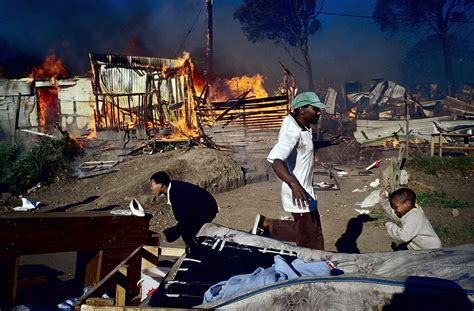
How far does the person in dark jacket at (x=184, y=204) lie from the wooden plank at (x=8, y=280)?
173cm

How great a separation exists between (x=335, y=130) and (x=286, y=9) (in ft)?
53.0

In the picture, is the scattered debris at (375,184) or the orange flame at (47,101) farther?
the orange flame at (47,101)

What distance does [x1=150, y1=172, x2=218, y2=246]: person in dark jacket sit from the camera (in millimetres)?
4789

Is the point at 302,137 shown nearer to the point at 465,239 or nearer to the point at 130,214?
the point at 130,214

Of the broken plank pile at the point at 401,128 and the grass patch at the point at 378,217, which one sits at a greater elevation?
the broken plank pile at the point at 401,128

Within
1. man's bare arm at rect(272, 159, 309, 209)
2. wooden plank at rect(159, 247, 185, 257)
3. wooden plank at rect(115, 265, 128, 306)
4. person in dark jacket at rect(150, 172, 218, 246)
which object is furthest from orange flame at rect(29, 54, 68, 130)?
wooden plank at rect(115, 265, 128, 306)

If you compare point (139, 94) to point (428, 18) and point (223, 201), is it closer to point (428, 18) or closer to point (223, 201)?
point (223, 201)

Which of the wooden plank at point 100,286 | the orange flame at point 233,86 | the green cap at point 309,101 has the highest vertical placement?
the orange flame at point 233,86

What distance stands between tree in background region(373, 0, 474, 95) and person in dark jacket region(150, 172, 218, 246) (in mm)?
31471

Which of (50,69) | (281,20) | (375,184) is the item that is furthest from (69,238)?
(281,20)

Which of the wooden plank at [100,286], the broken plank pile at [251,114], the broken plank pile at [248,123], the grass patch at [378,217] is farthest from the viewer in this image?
the broken plank pile at [251,114]

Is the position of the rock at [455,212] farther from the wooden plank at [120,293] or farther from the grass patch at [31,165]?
the grass patch at [31,165]

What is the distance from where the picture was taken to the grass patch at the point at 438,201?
Answer: 8.17 m

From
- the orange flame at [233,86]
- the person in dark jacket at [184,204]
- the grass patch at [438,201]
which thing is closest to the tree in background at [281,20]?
the orange flame at [233,86]
